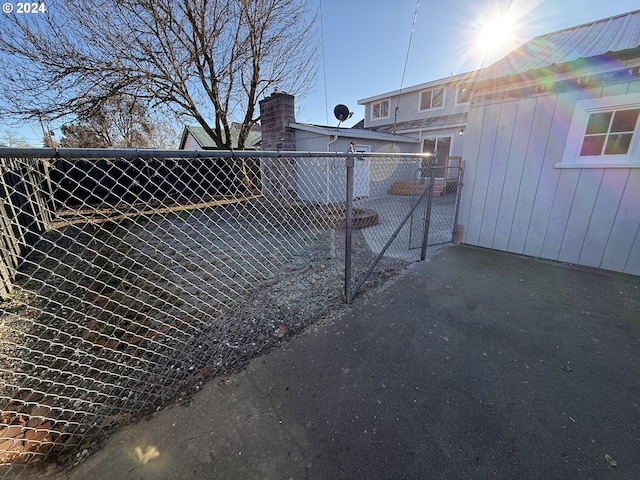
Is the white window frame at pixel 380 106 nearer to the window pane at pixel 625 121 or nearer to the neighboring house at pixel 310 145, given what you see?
the neighboring house at pixel 310 145

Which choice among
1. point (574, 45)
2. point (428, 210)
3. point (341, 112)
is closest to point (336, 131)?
point (341, 112)

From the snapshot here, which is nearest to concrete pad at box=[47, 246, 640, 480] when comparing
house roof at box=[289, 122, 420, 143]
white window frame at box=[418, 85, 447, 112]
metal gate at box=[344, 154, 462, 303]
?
metal gate at box=[344, 154, 462, 303]

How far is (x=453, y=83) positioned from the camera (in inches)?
471

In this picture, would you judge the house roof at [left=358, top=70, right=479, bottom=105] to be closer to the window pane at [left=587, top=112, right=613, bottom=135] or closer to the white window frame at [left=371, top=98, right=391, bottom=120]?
the white window frame at [left=371, top=98, right=391, bottom=120]

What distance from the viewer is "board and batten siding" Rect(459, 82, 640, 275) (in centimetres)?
326

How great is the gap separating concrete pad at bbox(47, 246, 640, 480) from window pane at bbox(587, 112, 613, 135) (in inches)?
86.1

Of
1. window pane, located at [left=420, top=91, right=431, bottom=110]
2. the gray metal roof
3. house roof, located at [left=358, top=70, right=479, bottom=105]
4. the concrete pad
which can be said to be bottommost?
the concrete pad

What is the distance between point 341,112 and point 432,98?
6030 millimetres

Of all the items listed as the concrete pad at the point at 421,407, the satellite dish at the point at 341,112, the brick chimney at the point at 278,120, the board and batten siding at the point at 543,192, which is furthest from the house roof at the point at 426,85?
the concrete pad at the point at 421,407

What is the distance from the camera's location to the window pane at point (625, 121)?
3.06 meters

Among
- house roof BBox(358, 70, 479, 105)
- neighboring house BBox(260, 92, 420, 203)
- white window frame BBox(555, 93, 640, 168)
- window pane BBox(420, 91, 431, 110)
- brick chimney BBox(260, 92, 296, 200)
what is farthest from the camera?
window pane BBox(420, 91, 431, 110)

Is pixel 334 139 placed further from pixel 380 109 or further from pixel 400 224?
pixel 380 109

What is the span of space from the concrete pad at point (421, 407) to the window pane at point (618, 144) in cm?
192

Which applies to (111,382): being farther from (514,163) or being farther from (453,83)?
(453,83)
